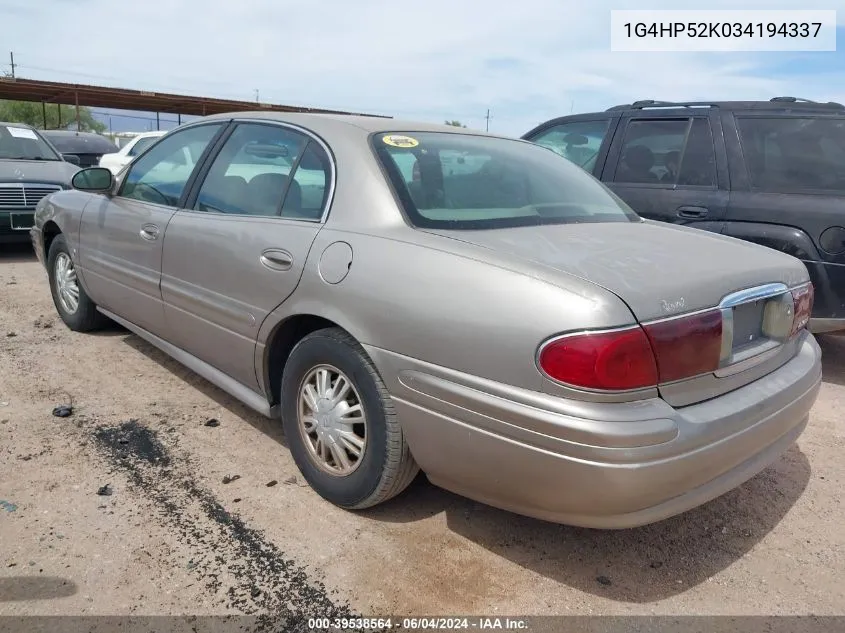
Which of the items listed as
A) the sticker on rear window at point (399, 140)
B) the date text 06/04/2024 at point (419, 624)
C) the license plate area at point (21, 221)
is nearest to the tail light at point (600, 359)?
the date text 06/04/2024 at point (419, 624)

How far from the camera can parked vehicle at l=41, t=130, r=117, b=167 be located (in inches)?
552

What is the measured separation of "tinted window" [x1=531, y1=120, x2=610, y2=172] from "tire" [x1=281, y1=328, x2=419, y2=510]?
358 cm

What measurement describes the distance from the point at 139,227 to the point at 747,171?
13.2ft

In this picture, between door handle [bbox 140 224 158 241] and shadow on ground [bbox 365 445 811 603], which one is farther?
door handle [bbox 140 224 158 241]

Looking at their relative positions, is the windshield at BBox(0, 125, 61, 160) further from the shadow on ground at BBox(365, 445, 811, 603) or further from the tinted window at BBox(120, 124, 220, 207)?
the shadow on ground at BBox(365, 445, 811, 603)

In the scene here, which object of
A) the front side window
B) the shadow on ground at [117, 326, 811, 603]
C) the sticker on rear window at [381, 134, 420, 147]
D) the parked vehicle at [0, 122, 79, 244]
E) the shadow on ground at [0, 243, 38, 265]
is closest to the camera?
the shadow on ground at [117, 326, 811, 603]

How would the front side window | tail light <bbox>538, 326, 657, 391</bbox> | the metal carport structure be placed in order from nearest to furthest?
tail light <bbox>538, 326, 657, 391</bbox> < the front side window < the metal carport structure

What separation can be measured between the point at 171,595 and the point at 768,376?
2220 mm

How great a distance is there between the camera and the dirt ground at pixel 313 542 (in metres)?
2.22

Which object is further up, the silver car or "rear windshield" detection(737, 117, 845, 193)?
"rear windshield" detection(737, 117, 845, 193)

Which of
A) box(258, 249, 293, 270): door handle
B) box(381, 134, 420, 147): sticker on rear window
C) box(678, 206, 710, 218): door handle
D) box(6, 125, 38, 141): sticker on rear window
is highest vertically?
box(6, 125, 38, 141): sticker on rear window

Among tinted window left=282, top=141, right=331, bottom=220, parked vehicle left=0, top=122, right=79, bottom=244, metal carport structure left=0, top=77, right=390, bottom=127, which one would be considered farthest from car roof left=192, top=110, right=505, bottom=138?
metal carport structure left=0, top=77, right=390, bottom=127

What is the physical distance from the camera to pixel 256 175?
321 cm

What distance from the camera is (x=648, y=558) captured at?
2508 millimetres
